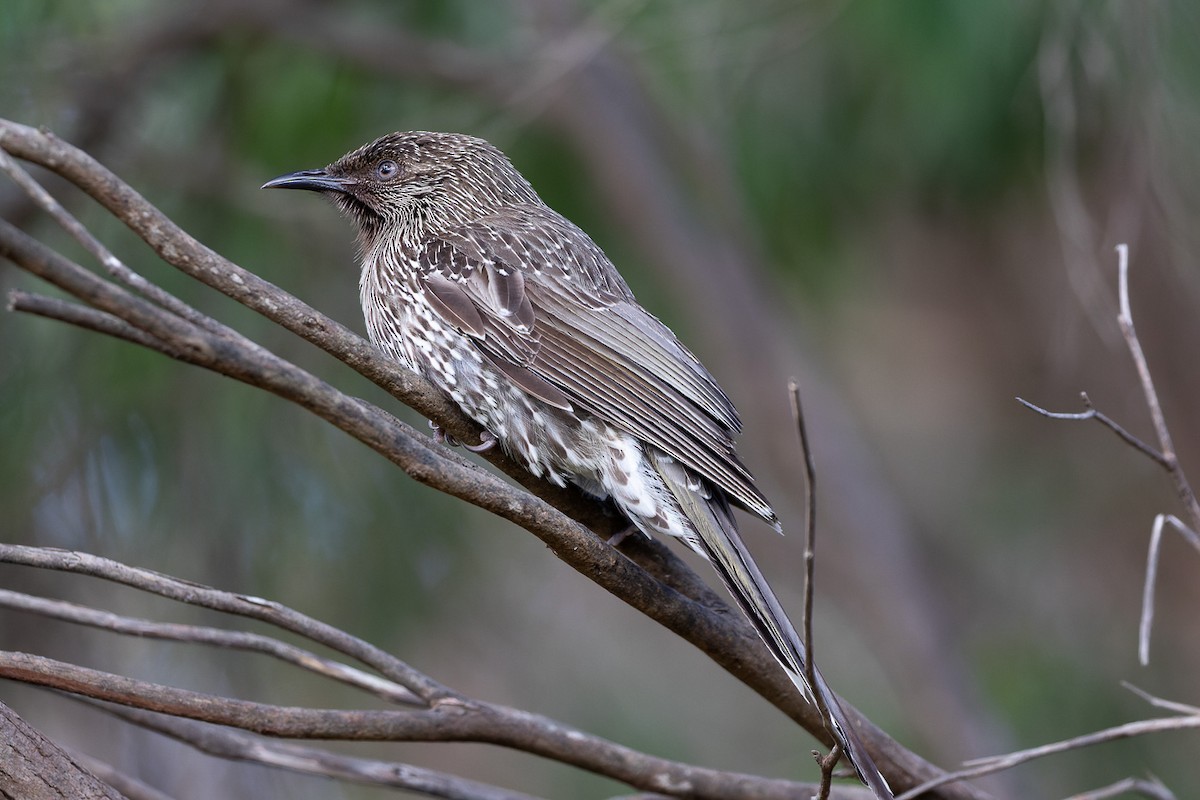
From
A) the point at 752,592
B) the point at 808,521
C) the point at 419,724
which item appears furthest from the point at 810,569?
the point at 419,724

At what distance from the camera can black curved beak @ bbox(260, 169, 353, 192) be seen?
3.69 meters

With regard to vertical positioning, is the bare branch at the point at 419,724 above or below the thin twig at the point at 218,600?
below

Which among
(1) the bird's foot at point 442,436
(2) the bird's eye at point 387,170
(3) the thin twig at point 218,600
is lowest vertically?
(3) the thin twig at point 218,600

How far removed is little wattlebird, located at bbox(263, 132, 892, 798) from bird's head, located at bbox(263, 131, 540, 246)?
0.01 meters

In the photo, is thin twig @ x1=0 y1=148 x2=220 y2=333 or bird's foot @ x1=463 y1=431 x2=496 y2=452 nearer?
thin twig @ x1=0 y1=148 x2=220 y2=333

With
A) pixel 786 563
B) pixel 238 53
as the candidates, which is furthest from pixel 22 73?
pixel 786 563

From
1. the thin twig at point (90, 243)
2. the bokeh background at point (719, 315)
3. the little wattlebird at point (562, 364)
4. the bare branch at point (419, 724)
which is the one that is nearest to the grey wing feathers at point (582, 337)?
the little wattlebird at point (562, 364)

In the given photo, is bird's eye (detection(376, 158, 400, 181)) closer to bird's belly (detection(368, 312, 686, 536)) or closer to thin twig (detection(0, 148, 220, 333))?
bird's belly (detection(368, 312, 686, 536))

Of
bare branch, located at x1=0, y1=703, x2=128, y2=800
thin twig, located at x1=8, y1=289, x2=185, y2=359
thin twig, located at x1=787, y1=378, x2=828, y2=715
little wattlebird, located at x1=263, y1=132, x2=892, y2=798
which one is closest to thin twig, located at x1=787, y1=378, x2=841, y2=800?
thin twig, located at x1=787, y1=378, x2=828, y2=715

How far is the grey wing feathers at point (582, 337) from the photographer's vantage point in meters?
3.05

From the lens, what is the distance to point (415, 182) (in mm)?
3797

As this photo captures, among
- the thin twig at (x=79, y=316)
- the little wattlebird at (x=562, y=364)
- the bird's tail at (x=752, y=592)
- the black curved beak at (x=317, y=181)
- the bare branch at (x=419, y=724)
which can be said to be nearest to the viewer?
the thin twig at (x=79, y=316)

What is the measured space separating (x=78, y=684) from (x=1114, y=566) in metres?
6.67

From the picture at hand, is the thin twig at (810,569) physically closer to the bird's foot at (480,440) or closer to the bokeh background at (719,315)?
the bird's foot at (480,440)
